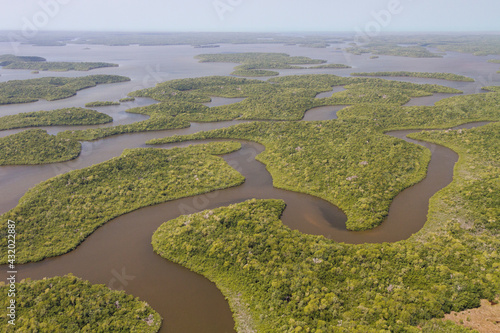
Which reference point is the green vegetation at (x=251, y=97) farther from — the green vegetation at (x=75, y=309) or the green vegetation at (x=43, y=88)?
the green vegetation at (x=75, y=309)

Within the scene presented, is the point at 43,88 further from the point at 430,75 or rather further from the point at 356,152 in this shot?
the point at 430,75

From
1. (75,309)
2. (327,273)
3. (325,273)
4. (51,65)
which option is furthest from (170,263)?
(51,65)

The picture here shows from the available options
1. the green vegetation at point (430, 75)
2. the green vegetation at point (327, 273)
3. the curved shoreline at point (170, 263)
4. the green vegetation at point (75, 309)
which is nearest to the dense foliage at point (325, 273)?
the green vegetation at point (327, 273)

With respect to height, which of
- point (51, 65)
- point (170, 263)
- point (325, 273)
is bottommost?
point (170, 263)

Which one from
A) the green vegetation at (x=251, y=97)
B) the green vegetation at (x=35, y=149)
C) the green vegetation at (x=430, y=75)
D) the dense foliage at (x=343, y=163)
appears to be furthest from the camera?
the green vegetation at (x=430, y=75)

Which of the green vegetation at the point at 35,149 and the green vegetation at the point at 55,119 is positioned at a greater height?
the green vegetation at the point at 55,119

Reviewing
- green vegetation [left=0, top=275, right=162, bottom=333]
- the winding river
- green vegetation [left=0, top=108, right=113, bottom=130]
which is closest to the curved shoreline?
the winding river
